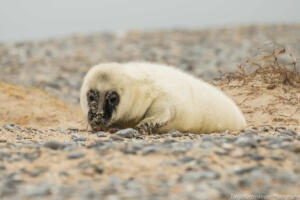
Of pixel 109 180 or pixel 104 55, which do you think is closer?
pixel 109 180

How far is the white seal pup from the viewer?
5461 millimetres

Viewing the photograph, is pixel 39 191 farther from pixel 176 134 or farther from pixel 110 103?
pixel 176 134

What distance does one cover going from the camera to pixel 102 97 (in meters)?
5.39

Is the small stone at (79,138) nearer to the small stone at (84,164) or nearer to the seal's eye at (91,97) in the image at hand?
the seal's eye at (91,97)

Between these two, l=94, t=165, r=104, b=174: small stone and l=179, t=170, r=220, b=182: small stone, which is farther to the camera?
l=94, t=165, r=104, b=174: small stone

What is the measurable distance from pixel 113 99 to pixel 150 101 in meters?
0.54

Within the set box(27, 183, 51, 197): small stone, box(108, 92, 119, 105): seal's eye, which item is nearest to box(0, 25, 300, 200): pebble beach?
box(27, 183, 51, 197): small stone

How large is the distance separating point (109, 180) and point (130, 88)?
2.42 metres

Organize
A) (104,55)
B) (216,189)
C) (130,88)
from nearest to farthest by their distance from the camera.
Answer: (216,189)
(130,88)
(104,55)

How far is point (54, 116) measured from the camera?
8.20m

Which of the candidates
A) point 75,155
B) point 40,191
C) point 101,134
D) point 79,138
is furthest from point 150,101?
point 40,191

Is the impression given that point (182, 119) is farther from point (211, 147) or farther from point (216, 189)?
point (216, 189)

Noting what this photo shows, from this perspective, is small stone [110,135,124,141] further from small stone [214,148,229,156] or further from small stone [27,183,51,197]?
small stone [27,183,51,197]

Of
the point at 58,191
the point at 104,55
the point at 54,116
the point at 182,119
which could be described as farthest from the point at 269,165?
the point at 104,55
